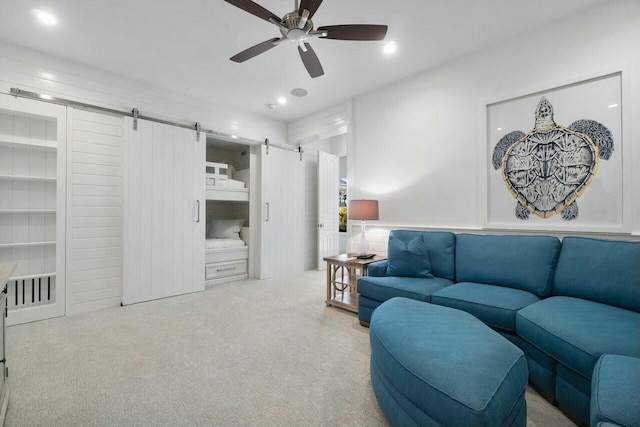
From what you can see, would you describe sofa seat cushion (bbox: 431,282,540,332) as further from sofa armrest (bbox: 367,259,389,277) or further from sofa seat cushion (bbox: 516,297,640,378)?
sofa armrest (bbox: 367,259,389,277)

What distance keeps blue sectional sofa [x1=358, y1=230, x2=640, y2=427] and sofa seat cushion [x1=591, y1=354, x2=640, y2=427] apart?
2cm

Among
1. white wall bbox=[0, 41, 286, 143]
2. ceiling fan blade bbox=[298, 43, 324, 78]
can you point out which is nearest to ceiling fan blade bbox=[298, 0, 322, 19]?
ceiling fan blade bbox=[298, 43, 324, 78]

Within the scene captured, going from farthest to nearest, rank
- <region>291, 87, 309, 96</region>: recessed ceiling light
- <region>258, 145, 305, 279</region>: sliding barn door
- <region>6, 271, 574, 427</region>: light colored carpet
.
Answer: <region>258, 145, 305, 279</region>: sliding barn door, <region>291, 87, 309, 96</region>: recessed ceiling light, <region>6, 271, 574, 427</region>: light colored carpet

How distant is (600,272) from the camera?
201 cm

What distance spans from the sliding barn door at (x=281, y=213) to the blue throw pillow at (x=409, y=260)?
252 cm

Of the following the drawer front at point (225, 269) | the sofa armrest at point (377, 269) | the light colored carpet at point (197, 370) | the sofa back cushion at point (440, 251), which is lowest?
the light colored carpet at point (197, 370)

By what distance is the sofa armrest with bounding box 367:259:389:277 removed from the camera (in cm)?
295

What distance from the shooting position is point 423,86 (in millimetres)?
3488

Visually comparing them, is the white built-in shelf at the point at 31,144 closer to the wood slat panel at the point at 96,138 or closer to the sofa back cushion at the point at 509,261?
the wood slat panel at the point at 96,138

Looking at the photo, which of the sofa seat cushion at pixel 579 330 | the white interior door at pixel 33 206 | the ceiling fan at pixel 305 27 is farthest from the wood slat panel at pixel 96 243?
the sofa seat cushion at pixel 579 330

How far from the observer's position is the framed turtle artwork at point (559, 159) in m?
2.30

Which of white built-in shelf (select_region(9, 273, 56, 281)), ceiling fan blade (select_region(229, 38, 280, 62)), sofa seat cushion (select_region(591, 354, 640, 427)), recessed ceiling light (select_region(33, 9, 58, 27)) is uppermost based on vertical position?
recessed ceiling light (select_region(33, 9, 58, 27))

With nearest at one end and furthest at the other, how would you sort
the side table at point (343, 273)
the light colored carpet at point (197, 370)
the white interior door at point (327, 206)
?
1. the light colored carpet at point (197, 370)
2. the side table at point (343, 273)
3. the white interior door at point (327, 206)

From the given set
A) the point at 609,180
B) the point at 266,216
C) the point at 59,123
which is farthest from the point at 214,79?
the point at 609,180
